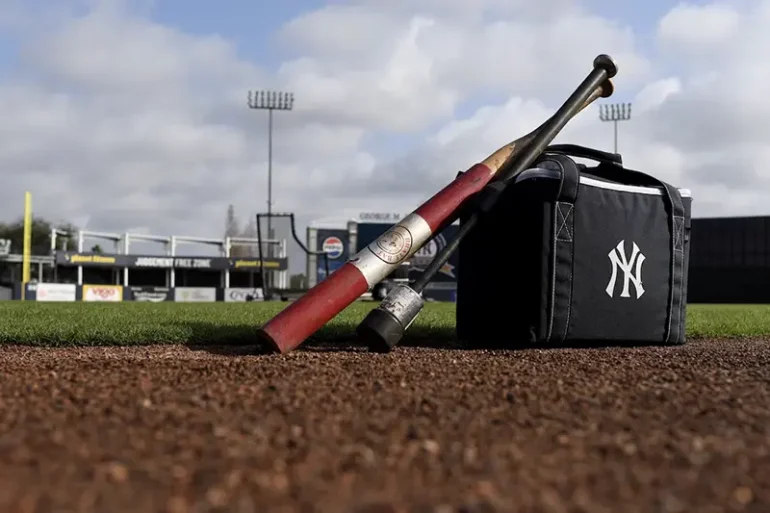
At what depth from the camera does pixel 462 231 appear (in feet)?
19.5

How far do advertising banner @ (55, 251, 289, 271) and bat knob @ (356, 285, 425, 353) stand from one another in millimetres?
45363

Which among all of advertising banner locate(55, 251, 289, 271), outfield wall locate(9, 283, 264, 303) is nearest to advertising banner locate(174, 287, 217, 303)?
outfield wall locate(9, 283, 264, 303)

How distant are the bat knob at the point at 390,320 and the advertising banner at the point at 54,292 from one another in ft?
120

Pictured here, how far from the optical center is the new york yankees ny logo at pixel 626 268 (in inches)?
231

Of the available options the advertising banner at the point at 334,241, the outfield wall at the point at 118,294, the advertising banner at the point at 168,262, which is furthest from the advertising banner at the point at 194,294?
the advertising banner at the point at 334,241

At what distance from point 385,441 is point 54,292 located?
132ft

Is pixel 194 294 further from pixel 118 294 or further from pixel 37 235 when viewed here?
pixel 37 235

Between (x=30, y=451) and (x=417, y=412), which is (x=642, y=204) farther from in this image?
(x=30, y=451)

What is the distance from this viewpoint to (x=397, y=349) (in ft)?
19.5

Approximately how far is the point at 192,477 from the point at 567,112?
5.44 metres

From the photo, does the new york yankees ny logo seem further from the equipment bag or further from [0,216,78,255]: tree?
[0,216,78,255]: tree

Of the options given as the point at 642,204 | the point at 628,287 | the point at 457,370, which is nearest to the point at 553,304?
the point at 628,287

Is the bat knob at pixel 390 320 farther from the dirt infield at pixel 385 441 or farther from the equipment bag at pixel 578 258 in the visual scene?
the dirt infield at pixel 385 441

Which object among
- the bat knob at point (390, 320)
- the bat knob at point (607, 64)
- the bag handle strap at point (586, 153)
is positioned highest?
the bat knob at point (607, 64)
